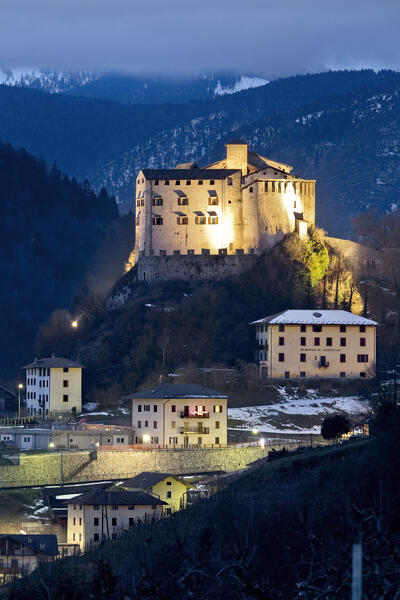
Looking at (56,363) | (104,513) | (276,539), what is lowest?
(104,513)

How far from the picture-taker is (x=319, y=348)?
425ft

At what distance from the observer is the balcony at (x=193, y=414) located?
116250 millimetres

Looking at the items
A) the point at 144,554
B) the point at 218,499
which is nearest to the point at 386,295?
the point at 218,499

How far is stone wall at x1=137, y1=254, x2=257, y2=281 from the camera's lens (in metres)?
140

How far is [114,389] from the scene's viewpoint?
12875 centimetres

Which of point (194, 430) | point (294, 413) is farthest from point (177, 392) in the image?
point (294, 413)

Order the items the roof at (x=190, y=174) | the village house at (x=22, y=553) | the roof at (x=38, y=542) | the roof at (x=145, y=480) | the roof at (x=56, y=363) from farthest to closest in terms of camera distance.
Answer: the roof at (x=190, y=174), the roof at (x=56, y=363), the roof at (x=145, y=480), the roof at (x=38, y=542), the village house at (x=22, y=553)

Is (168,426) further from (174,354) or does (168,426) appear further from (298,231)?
(298,231)

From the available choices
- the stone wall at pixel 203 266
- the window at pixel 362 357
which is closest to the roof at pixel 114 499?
the window at pixel 362 357

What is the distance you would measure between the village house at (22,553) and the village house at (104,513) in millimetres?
7254

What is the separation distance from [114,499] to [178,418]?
22.7 m

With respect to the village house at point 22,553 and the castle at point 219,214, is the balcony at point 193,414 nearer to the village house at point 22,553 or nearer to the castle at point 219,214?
the castle at point 219,214

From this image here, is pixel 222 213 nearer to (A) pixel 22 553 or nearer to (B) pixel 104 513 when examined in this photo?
(B) pixel 104 513

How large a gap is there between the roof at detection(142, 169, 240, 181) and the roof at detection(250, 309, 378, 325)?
50.1ft
